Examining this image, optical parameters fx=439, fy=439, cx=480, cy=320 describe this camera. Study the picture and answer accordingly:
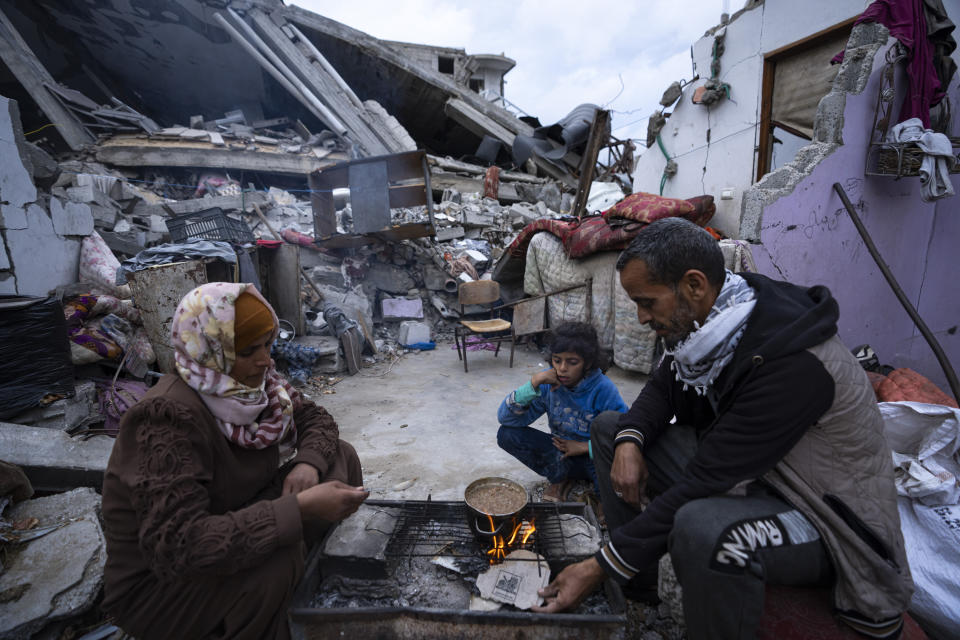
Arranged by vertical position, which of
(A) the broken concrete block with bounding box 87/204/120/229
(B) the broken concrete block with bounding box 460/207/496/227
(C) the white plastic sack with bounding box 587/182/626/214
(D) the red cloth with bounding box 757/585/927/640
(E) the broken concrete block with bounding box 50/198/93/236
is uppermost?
Result: (C) the white plastic sack with bounding box 587/182/626/214

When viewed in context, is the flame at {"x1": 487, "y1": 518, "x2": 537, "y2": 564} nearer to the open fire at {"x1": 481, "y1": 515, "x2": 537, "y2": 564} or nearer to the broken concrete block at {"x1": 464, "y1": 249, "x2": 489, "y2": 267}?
the open fire at {"x1": 481, "y1": 515, "x2": 537, "y2": 564}

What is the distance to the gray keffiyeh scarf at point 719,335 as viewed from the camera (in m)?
1.52

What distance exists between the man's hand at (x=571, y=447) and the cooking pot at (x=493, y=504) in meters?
0.81

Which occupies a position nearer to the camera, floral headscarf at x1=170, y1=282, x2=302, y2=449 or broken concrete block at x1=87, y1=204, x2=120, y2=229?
floral headscarf at x1=170, y1=282, x2=302, y2=449

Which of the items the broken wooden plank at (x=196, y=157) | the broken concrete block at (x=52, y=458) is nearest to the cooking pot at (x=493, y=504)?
the broken concrete block at (x=52, y=458)

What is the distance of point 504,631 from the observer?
1.54m

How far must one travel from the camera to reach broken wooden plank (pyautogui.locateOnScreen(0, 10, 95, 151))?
912 cm

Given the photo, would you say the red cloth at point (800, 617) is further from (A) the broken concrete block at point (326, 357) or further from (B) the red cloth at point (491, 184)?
(B) the red cloth at point (491, 184)

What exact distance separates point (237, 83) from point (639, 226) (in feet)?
47.5

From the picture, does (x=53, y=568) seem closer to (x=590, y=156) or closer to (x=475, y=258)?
(x=475, y=258)

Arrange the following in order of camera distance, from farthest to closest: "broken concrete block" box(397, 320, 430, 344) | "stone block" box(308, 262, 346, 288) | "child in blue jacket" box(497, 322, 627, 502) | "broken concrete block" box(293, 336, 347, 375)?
"stone block" box(308, 262, 346, 288)
"broken concrete block" box(397, 320, 430, 344)
"broken concrete block" box(293, 336, 347, 375)
"child in blue jacket" box(497, 322, 627, 502)

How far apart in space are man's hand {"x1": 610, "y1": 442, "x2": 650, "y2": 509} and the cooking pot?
1.38 ft

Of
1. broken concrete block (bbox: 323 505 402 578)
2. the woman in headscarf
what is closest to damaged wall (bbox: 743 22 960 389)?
broken concrete block (bbox: 323 505 402 578)

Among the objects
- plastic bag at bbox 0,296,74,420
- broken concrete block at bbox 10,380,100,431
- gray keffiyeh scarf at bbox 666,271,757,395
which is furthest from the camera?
broken concrete block at bbox 10,380,100,431
